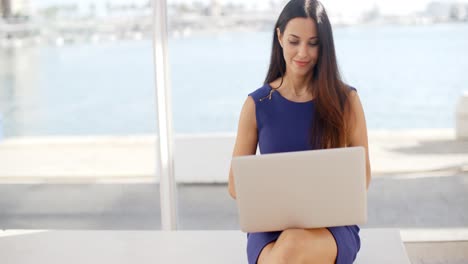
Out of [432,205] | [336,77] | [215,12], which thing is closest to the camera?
[336,77]

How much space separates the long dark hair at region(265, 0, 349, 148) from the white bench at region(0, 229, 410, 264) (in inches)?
17.8

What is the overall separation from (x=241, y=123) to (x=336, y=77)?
0.36m

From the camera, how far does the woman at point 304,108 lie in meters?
2.38

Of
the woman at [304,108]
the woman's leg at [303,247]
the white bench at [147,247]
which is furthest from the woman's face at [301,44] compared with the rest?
the white bench at [147,247]

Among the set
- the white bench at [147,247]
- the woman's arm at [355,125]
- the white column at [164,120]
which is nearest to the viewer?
the woman's arm at [355,125]

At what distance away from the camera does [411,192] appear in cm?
378

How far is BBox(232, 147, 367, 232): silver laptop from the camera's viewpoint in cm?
218

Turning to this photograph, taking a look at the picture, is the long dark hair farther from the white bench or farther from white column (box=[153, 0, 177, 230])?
white column (box=[153, 0, 177, 230])

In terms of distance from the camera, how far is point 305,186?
219 centimetres

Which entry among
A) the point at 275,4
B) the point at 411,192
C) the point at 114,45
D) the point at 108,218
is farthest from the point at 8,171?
the point at 411,192

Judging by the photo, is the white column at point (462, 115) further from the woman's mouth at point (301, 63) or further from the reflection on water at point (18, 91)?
the reflection on water at point (18, 91)

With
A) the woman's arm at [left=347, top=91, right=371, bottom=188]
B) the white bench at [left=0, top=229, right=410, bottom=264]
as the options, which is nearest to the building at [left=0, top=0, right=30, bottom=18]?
the white bench at [left=0, top=229, right=410, bottom=264]

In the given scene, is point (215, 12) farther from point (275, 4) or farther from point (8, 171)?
point (8, 171)

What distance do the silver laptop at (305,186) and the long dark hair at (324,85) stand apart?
11.7 inches
